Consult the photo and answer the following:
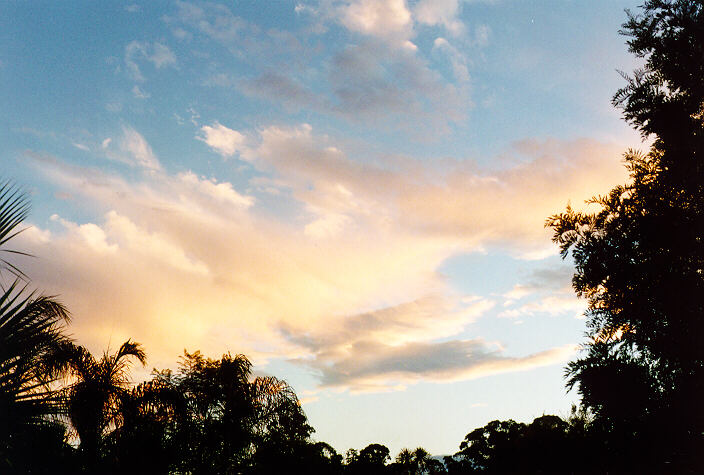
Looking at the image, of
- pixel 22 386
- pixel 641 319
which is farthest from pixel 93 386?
pixel 641 319

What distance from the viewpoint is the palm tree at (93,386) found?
18.1 metres

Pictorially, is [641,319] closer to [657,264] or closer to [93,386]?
[657,264]

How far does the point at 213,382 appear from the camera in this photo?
27.7m

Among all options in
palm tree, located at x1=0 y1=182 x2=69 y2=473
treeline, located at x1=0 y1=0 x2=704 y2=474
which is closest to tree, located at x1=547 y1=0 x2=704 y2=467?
treeline, located at x1=0 y1=0 x2=704 y2=474

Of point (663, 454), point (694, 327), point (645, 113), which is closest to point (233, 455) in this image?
point (663, 454)

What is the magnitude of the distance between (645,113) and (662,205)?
3367 mm

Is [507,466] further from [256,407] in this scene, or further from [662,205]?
[662,205]

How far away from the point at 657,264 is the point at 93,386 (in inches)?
793

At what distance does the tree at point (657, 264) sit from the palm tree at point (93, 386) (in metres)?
16.6

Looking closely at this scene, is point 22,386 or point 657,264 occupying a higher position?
point 657,264

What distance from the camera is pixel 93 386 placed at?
19.4 metres

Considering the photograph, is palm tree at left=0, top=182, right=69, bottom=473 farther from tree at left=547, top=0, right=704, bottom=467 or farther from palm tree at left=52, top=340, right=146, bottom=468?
tree at left=547, top=0, right=704, bottom=467

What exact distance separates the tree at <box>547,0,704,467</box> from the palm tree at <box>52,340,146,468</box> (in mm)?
16555

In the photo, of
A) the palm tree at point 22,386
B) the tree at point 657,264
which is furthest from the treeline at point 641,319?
the palm tree at point 22,386
